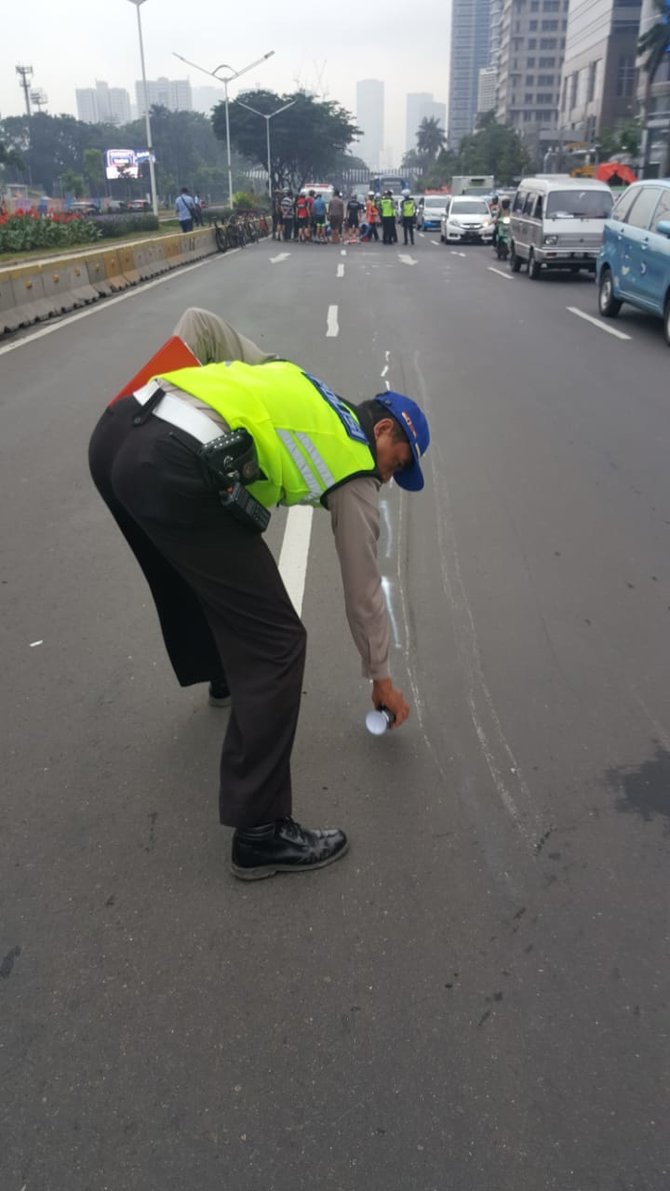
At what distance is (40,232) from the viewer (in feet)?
72.9

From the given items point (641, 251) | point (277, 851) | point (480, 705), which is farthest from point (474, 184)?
point (277, 851)

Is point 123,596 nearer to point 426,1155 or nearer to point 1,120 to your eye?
point 426,1155

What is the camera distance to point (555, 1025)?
232 centimetres

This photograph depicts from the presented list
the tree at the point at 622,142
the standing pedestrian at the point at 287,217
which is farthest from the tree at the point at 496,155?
the standing pedestrian at the point at 287,217

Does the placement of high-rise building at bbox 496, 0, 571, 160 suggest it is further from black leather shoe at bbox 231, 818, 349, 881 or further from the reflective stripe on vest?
black leather shoe at bbox 231, 818, 349, 881

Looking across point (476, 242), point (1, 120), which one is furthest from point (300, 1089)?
point (1, 120)

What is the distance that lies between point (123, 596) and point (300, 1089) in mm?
3016

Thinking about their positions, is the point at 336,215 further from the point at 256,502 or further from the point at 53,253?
the point at 256,502

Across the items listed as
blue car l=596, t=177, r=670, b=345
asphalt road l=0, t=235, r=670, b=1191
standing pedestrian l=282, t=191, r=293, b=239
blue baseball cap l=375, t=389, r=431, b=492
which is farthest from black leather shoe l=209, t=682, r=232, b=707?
standing pedestrian l=282, t=191, r=293, b=239

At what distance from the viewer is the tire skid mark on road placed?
3.12m

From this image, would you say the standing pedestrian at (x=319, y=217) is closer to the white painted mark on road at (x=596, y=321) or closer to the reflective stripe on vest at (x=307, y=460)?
the white painted mark on road at (x=596, y=321)

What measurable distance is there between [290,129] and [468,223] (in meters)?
50.8

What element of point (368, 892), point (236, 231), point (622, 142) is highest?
point (622, 142)

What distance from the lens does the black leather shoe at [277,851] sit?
281 cm
